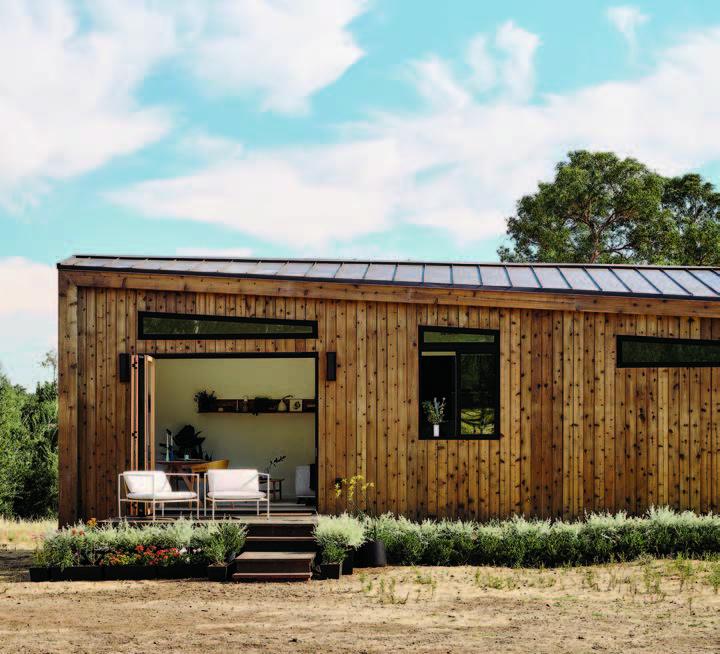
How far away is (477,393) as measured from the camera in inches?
425

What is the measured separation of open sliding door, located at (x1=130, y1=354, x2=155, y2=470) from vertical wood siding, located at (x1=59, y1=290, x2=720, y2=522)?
0.23 meters

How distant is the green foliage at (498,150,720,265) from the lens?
82.5 feet

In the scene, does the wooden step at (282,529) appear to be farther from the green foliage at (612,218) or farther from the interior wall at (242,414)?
the green foliage at (612,218)

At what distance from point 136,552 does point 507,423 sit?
450cm

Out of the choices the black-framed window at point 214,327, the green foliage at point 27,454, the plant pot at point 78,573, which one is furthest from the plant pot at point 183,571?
the green foliage at point 27,454

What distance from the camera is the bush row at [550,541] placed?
9.65m

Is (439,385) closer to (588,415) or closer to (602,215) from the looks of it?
(588,415)

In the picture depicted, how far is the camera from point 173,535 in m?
9.40

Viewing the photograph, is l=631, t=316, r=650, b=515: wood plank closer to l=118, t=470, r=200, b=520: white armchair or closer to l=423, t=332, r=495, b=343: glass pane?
l=423, t=332, r=495, b=343: glass pane

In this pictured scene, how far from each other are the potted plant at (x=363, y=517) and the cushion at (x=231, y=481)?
1041 millimetres

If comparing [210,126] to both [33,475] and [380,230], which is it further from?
[380,230]

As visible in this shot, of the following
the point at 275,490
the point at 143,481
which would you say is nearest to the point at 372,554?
the point at 143,481

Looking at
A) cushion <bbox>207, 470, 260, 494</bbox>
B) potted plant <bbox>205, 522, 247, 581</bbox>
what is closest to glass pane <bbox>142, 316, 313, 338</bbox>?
cushion <bbox>207, 470, 260, 494</bbox>

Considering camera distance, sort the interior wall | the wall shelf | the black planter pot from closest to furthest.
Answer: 1. the black planter pot
2. the wall shelf
3. the interior wall
